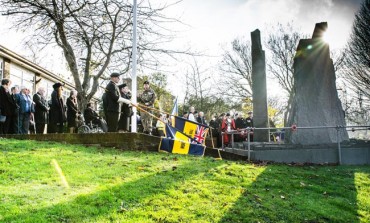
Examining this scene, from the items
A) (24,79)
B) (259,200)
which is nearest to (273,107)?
(24,79)

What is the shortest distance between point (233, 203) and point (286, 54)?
3039 cm

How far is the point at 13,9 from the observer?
11.5m

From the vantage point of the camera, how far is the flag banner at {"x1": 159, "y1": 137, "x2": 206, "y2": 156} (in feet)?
29.2

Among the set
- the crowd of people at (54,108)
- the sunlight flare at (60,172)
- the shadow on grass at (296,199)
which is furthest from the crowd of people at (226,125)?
the sunlight flare at (60,172)

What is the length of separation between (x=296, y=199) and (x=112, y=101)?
5.72 m

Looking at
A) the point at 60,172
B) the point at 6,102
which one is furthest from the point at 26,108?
the point at 60,172

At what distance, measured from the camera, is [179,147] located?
911 centimetres

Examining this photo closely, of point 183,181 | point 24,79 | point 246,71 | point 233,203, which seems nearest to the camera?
point 233,203

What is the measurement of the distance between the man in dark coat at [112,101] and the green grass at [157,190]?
150cm

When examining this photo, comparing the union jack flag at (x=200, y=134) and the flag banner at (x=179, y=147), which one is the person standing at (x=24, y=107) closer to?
the flag banner at (x=179, y=147)

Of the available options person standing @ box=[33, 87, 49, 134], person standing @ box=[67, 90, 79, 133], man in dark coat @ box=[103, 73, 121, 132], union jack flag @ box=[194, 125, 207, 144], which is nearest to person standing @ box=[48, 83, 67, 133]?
person standing @ box=[33, 87, 49, 134]

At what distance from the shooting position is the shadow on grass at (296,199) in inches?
195

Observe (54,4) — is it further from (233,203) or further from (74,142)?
(233,203)

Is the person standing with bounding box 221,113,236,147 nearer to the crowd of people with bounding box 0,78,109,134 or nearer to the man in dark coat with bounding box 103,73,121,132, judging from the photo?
→ the man in dark coat with bounding box 103,73,121,132
